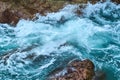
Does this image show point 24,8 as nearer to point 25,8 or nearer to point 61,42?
point 25,8

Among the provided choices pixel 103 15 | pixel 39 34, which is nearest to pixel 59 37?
pixel 39 34

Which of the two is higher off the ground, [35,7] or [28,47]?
[35,7]

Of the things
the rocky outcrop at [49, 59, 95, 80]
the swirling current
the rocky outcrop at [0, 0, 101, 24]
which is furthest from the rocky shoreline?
the rocky outcrop at [49, 59, 95, 80]

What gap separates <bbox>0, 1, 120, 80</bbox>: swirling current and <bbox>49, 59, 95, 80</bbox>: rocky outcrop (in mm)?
491

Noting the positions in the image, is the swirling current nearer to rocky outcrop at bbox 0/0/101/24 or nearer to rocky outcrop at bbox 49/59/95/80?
rocky outcrop at bbox 0/0/101/24

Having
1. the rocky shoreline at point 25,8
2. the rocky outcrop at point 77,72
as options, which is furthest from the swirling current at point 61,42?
the rocky outcrop at point 77,72

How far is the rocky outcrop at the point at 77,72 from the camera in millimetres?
7977

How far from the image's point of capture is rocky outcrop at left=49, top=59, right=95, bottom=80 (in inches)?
314

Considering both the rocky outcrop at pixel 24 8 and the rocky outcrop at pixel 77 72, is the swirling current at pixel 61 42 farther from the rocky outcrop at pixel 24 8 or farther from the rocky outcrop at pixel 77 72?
the rocky outcrop at pixel 77 72

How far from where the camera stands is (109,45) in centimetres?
1020

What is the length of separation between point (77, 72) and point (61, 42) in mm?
2328

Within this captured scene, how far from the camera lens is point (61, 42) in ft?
33.5

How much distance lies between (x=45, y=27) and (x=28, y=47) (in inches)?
60.8

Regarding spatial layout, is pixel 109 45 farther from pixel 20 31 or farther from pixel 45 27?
pixel 20 31
